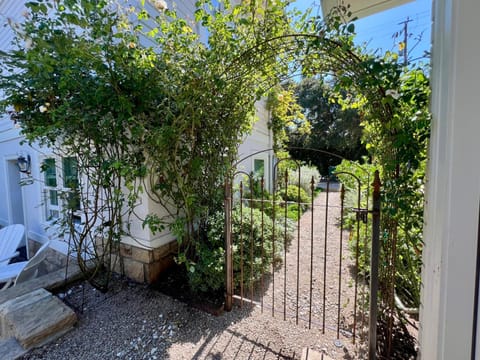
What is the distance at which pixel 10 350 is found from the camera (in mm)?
1923

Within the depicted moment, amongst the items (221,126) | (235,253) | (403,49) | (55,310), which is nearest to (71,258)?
(55,310)

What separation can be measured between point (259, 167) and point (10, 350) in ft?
20.6

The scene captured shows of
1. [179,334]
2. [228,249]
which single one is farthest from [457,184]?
[179,334]

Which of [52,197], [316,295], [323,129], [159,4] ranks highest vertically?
[323,129]

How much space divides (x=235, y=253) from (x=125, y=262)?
1661 mm

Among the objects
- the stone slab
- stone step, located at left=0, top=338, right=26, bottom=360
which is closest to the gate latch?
stone step, located at left=0, top=338, right=26, bottom=360

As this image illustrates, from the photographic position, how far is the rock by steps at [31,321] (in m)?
1.97

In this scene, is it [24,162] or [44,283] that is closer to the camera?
[44,283]

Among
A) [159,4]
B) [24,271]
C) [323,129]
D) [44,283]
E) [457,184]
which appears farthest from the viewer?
[323,129]

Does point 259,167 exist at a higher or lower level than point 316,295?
higher

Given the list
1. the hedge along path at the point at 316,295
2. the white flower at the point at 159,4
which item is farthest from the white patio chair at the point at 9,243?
the white flower at the point at 159,4

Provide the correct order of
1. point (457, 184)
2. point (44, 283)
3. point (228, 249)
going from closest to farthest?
1. point (457, 184)
2. point (228, 249)
3. point (44, 283)

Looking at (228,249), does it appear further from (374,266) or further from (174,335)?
(374,266)

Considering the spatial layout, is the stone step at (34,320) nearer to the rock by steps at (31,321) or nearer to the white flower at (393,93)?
the rock by steps at (31,321)
